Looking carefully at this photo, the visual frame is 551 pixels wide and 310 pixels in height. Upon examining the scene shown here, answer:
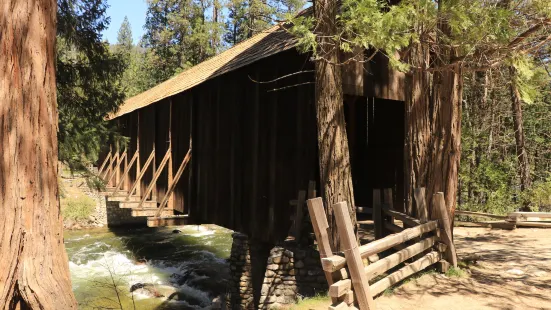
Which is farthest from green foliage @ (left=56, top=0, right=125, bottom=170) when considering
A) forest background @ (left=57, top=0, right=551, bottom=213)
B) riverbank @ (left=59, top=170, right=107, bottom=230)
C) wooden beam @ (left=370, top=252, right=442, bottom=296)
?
riverbank @ (left=59, top=170, right=107, bottom=230)

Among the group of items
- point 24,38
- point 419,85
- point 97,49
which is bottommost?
point 24,38

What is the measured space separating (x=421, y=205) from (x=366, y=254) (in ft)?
7.09

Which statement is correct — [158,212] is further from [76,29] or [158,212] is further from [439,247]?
[439,247]

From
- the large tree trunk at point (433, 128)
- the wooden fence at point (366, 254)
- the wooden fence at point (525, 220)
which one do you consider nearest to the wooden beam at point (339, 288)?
the wooden fence at point (366, 254)

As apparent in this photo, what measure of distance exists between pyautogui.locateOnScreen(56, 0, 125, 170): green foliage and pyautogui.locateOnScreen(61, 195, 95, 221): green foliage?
16.3 m

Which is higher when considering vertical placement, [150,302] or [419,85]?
[419,85]

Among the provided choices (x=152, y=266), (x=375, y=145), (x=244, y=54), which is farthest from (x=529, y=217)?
(x=152, y=266)

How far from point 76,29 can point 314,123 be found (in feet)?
20.9

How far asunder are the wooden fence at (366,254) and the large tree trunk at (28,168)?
265 centimetres

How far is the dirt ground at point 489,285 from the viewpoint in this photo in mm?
5527

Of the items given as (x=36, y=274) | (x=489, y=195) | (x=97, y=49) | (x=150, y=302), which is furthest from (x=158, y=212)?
(x=489, y=195)

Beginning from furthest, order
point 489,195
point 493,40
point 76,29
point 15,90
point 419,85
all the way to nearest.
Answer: point 489,195 → point 76,29 → point 419,85 → point 493,40 → point 15,90

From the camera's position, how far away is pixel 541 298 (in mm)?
5703

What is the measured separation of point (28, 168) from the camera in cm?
345
